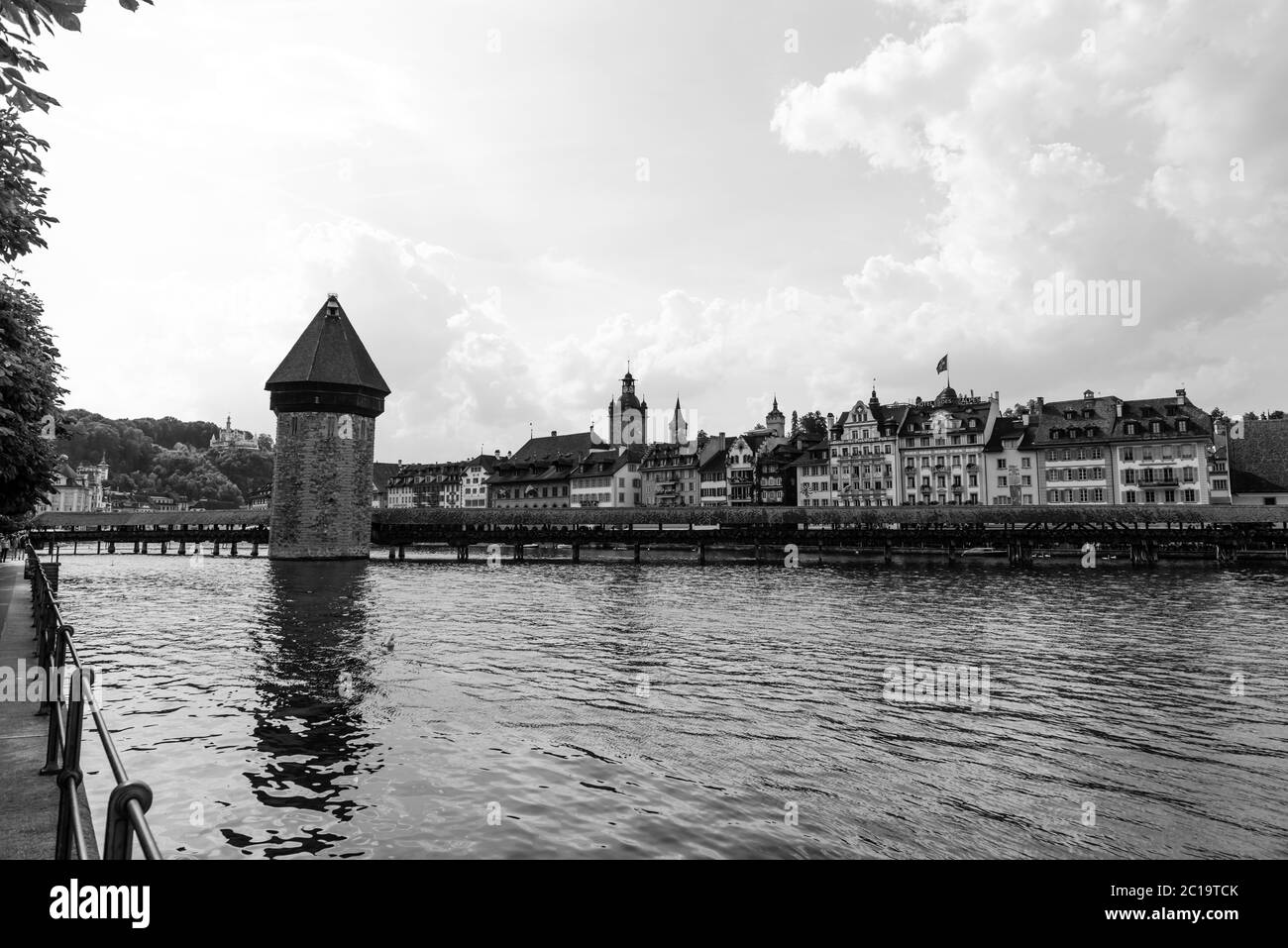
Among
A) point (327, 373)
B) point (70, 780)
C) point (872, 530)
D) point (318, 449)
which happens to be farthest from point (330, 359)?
point (70, 780)

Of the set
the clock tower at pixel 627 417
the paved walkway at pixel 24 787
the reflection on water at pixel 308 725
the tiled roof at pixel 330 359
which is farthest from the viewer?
the clock tower at pixel 627 417

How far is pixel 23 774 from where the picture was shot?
280 inches

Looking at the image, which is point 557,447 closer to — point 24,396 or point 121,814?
point 24,396

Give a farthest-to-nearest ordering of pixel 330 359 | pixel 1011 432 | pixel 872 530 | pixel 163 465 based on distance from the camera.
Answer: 1. pixel 163 465
2. pixel 1011 432
3. pixel 330 359
4. pixel 872 530

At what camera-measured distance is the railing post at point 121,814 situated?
3.50 metres

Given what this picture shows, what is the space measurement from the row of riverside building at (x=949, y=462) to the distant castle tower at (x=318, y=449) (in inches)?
1964

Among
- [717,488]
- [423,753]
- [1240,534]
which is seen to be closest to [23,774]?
[423,753]

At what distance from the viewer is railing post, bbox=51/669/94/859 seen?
4770 millimetres

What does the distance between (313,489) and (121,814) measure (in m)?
65.1

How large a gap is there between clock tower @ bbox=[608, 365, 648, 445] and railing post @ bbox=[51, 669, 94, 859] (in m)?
143

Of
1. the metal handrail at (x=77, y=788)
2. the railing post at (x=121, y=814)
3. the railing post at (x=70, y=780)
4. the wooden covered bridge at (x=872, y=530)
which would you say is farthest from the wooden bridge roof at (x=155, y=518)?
the railing post at (x=121, y=814)

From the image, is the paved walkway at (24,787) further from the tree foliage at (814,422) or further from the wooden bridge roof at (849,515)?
the tree foliage at (814,422)

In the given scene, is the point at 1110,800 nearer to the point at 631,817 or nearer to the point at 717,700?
the point at 631,817

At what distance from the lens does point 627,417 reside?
151 m
